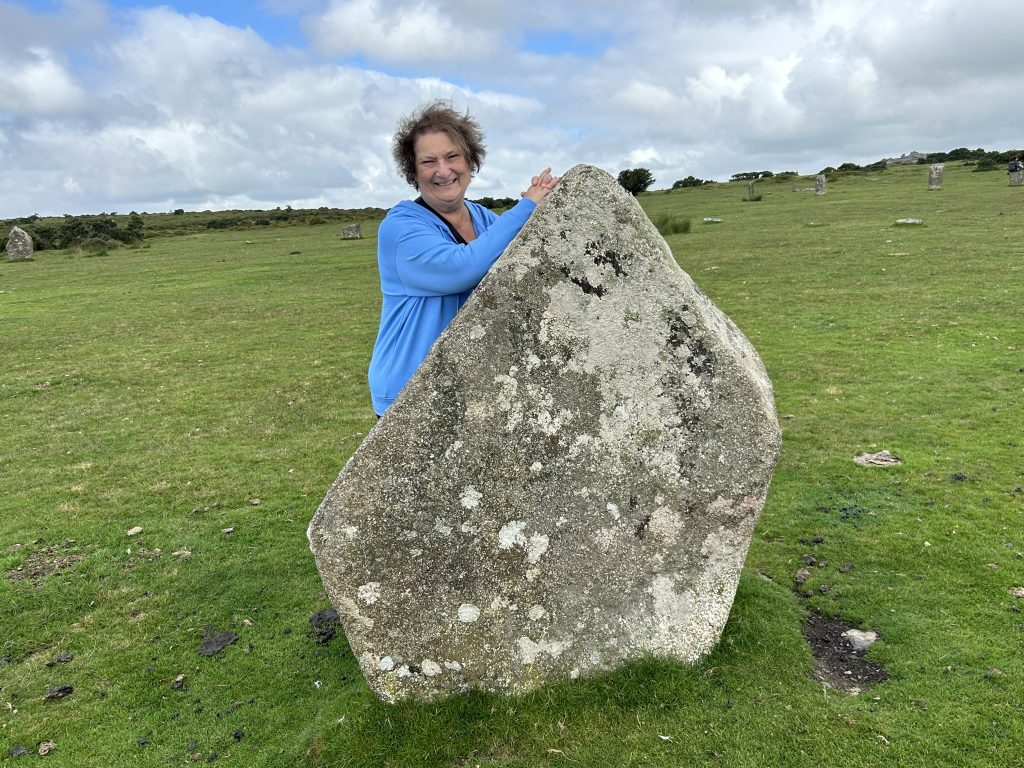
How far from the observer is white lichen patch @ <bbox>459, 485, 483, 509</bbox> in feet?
14.0

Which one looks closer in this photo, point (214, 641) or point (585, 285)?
point (585, 285)

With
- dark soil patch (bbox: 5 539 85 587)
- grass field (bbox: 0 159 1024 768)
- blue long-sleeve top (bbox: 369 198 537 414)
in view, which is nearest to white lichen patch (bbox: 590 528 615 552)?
grass field (bbox: 0 159 1024 768)

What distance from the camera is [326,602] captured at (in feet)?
20.2

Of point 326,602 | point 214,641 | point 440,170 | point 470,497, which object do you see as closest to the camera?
point 470,497

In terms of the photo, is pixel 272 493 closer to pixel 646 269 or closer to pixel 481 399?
pixel 481 399

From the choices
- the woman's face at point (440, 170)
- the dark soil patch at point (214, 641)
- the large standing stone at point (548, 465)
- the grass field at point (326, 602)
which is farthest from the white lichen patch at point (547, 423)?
the dark soil patch at point (214, 641)

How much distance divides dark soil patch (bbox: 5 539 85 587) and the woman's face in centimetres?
572

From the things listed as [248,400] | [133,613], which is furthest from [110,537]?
[248,400]

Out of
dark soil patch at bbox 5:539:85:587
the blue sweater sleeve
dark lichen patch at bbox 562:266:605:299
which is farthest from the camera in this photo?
dark soil patch at bbox 5:539:85:587

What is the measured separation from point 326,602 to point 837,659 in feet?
13.9

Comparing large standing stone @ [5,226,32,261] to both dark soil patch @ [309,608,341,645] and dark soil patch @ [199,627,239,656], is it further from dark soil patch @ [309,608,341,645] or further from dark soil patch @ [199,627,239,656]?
dark soil patch @ [309,608,341,645]

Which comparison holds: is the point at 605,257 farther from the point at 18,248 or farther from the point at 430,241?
the point at 18,248

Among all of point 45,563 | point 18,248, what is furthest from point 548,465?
point 18,248

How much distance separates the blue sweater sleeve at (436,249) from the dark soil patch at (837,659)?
361 cm
